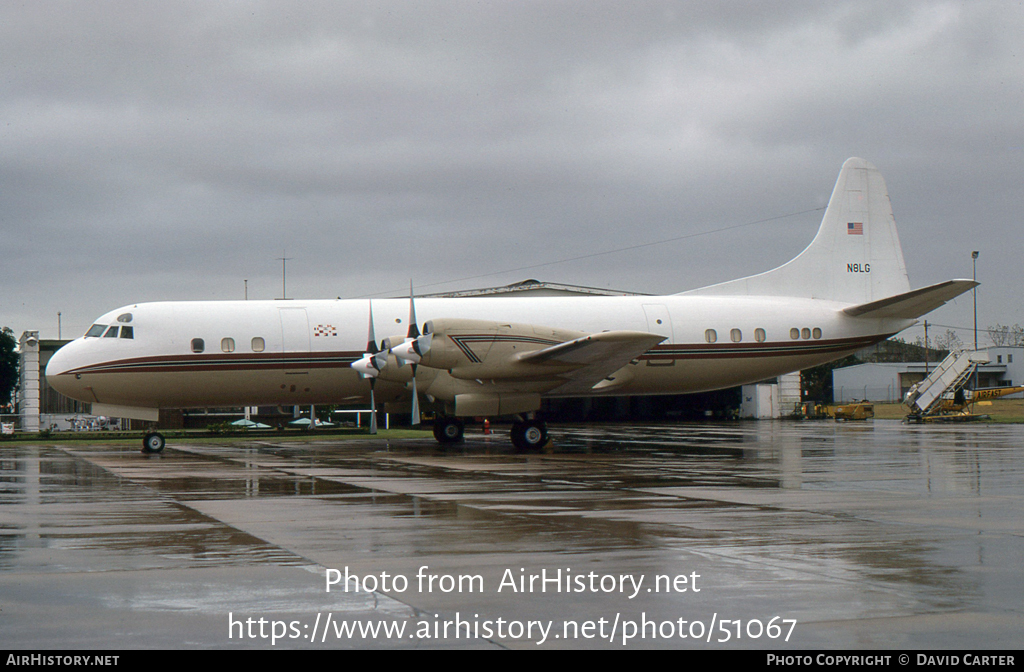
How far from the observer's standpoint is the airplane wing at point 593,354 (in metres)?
23.1

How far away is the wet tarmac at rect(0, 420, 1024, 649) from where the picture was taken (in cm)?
550

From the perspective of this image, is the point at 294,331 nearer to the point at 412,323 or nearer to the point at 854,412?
the point at 412,323

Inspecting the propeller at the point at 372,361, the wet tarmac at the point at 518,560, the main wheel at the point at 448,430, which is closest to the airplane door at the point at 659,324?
the main wheel at the point at 448,430

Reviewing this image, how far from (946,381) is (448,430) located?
101ft

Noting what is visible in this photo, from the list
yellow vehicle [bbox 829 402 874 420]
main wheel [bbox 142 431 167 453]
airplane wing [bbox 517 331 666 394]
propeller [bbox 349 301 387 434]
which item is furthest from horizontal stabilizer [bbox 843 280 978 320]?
yellow vehicle [bbox 829 402 874 420]

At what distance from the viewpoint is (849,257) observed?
31.3 m

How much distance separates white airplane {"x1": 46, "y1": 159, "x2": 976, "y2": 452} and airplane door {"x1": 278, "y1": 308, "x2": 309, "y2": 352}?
0.13ft

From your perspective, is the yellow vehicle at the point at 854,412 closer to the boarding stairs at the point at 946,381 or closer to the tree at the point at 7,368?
the boarding stairs at the point at 946,381

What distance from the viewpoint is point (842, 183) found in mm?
31469

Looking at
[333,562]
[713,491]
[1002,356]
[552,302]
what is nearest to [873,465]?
[713,491]

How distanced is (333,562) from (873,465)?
45.8ft

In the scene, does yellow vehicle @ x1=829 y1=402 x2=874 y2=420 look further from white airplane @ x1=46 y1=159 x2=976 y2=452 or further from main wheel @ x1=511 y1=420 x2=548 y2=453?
main wheel @ x1=511 y1=420 x2=548 y2=453

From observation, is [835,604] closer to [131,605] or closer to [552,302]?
[131,605]

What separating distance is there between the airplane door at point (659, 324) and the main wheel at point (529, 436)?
14.6 feet
